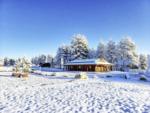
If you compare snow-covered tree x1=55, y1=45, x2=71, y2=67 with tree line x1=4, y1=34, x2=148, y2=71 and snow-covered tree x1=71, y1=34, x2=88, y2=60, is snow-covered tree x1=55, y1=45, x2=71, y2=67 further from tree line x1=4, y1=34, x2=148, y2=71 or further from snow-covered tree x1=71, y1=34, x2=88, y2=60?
snow-covered tree x1=71, y1=34, x2=88, y2=60

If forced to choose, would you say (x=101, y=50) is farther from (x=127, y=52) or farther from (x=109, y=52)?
(x=127, y=52)

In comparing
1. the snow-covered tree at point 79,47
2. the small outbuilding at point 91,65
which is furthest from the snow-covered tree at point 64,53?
the small outbuilding at point 91,65

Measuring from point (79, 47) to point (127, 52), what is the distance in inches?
640

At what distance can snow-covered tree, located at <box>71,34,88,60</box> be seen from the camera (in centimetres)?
7044

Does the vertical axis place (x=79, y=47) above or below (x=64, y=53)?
above

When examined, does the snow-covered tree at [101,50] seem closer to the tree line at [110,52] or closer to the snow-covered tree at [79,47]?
the tree line at [110,52]

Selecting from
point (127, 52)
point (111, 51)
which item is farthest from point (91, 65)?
point (111, 51)

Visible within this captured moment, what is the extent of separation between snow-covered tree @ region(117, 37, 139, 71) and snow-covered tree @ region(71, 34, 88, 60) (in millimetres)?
12091

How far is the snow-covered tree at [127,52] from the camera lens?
6369cm

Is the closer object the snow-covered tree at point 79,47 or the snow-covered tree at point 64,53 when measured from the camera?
the snow-covered tree at point 79,47

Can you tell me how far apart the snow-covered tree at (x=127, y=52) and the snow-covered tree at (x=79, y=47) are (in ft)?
39.7

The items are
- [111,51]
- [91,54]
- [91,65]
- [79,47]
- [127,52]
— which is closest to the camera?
[91,65]

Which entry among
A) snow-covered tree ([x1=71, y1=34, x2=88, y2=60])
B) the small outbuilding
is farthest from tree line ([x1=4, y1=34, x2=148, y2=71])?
the small outbuilding

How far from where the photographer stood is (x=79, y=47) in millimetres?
70438
